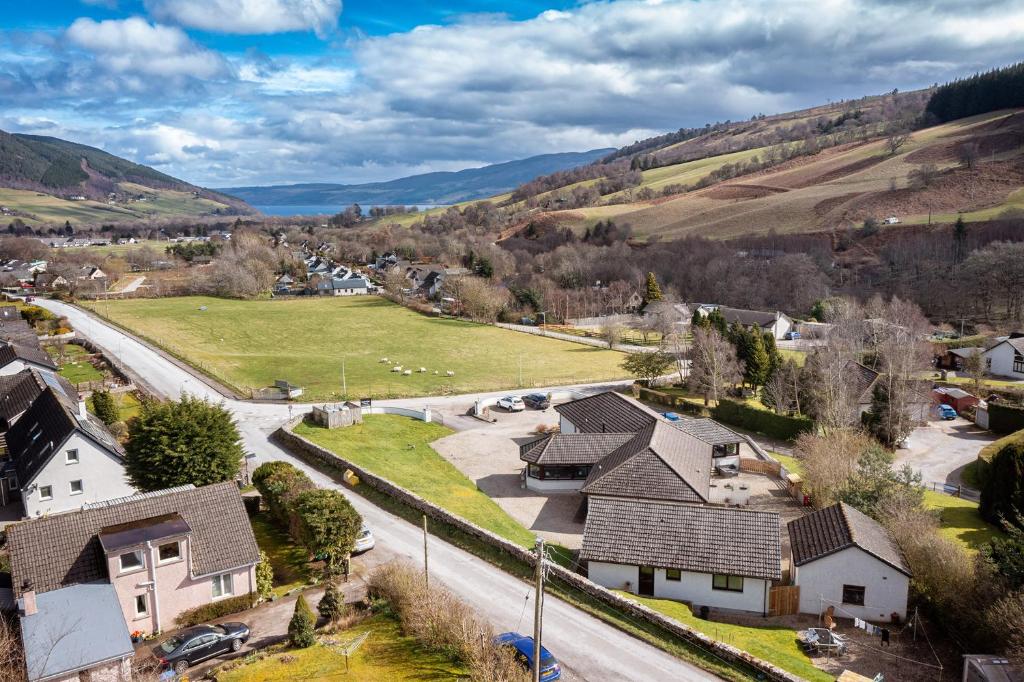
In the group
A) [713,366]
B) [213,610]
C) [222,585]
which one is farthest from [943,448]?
[213,610]

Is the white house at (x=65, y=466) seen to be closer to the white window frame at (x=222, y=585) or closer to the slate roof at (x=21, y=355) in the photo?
the white window frame at (x=222, y=585)

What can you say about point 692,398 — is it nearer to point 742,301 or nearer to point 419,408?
point 419,408

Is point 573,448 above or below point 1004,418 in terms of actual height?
above

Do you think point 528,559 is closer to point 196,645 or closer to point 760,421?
point 196,645

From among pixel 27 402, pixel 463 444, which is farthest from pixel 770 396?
pixel 27 402

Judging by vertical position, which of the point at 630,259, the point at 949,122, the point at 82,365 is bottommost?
the point at 82,365

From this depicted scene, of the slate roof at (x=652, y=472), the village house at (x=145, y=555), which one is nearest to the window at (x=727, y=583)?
the slate roof at (x=652, y=472)
